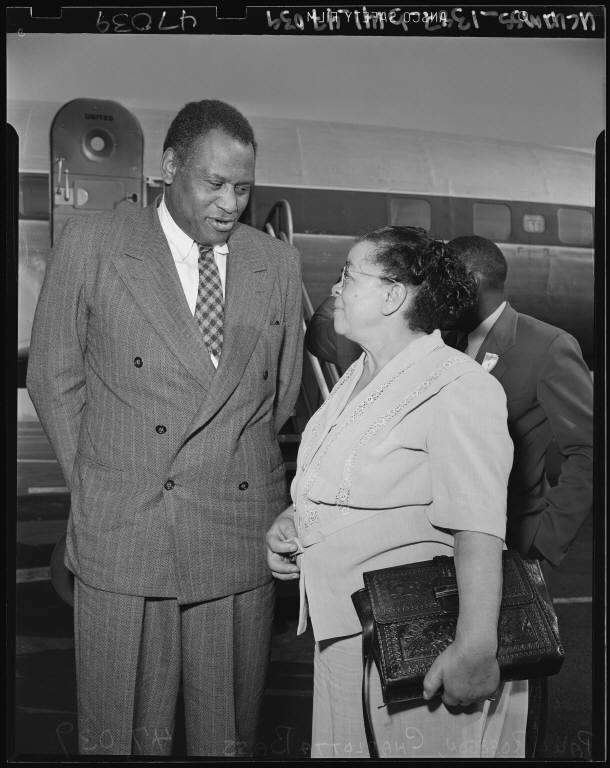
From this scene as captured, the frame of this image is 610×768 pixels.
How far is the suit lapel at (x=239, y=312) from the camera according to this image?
210cm

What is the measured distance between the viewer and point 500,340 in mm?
2615

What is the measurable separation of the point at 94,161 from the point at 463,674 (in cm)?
255

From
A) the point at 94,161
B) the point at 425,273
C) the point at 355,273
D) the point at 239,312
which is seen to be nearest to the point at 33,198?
the point at 94,161

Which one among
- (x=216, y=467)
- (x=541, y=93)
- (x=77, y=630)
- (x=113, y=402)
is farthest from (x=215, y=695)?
(x=541, y=93)

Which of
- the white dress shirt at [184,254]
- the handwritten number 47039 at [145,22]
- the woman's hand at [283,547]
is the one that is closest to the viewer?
the woman's hand at [283,547]

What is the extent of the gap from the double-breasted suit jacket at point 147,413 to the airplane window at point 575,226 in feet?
4.28

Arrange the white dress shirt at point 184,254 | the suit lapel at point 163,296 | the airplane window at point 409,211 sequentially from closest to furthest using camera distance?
the suit lapel at point 163,296
the white dress shirt at point 184,254
the airplane window at point 409,211

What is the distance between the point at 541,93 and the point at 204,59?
112cm

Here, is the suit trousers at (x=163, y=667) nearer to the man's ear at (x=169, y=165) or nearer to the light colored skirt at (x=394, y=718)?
the light colored skirt at (x=394, y=718)

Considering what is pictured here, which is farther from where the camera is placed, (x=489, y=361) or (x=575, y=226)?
(x=575, y=226)

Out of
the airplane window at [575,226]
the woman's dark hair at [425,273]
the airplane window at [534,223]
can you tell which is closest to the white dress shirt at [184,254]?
the woman's dark hair at [425,273]

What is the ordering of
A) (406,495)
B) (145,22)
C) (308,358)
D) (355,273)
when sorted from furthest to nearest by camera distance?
(308,358), (145,22), (355,273), (406,495)

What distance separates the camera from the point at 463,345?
265 centimetres

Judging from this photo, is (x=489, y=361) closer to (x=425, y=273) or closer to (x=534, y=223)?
(x=425, y=273)
